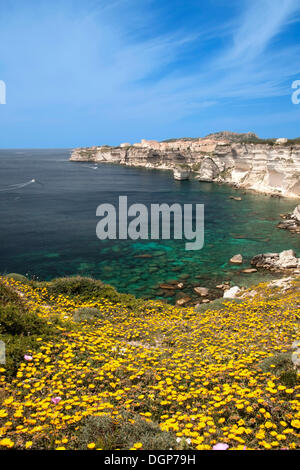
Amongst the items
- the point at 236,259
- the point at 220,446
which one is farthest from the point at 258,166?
the point at 220,446

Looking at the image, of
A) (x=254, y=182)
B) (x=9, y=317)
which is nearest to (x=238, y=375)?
(x=9, y=317)

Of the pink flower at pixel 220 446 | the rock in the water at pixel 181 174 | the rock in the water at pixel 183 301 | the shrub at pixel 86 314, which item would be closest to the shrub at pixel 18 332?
the shrub at pixel 86 314

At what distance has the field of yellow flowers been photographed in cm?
524

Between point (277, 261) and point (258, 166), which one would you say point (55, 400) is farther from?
point (258, 166)

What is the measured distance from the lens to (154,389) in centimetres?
719

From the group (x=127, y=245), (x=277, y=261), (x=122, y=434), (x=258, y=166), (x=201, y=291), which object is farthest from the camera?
(x=258, y=166)

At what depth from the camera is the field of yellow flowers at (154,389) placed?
5.24 meters

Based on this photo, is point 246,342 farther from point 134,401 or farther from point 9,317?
point 9,317

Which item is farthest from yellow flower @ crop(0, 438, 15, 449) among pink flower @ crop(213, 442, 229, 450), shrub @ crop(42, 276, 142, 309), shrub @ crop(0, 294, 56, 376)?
shrub @ crop(42, 276, 142, 309)

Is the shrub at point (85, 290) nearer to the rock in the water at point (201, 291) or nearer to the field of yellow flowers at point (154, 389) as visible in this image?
the field of yellow flowers at point (154, 389)

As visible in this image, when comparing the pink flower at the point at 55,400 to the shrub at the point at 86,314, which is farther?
the shrub at the point at 86,314

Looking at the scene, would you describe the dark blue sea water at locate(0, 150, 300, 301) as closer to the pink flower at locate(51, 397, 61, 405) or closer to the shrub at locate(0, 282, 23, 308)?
the shrub at locate(0, 282, 23, 308)

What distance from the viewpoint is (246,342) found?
32.6 feet
